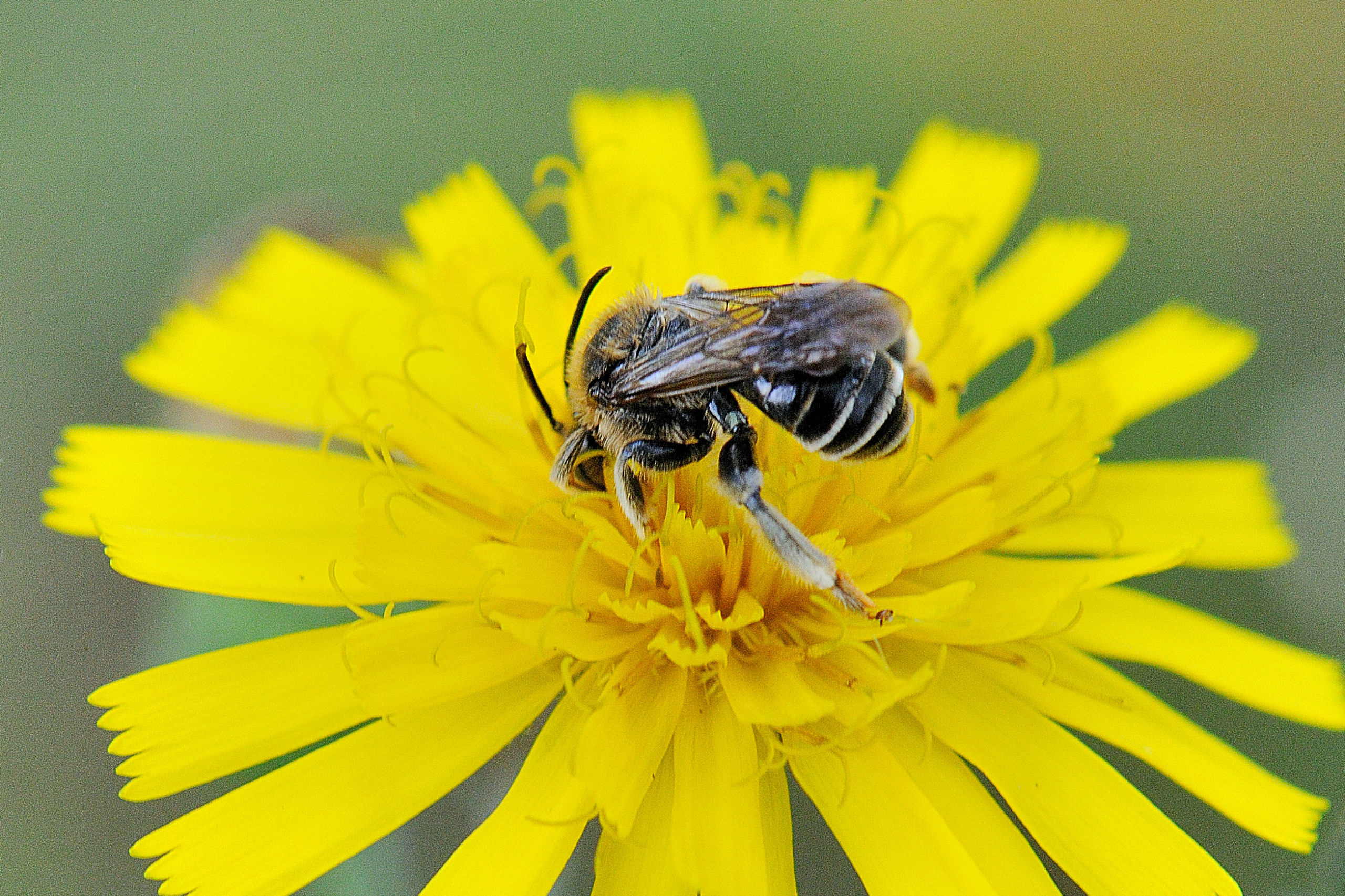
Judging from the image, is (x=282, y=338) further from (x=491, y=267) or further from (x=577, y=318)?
(x=577, y=318)

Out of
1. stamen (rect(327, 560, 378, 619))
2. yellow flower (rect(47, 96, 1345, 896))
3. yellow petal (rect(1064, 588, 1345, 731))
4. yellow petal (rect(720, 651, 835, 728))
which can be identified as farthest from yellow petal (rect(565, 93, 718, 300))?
yellow petal (rect(1064, 588, 1345, 731))

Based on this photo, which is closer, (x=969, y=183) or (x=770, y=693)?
(x=770, y=693)

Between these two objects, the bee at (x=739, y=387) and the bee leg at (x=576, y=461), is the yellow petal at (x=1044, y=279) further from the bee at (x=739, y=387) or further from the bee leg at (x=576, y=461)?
the bee leg at (x=576, y=461)

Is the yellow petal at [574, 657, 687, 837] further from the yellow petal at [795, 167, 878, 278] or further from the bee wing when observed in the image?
the yellow petal at [795, 167, 878, 278]

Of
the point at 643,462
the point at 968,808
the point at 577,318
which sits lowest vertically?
the point at 968,808

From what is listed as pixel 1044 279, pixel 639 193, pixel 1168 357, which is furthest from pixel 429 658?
pixel 1168 357

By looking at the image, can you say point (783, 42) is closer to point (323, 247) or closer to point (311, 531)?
point (323, 247)
